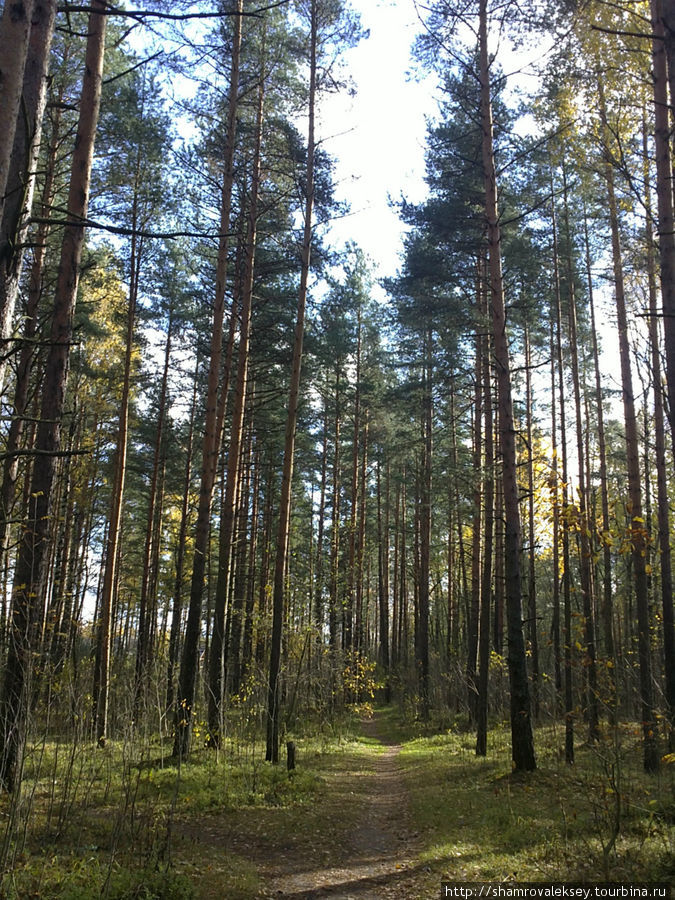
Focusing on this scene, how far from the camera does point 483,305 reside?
1386 centimetres

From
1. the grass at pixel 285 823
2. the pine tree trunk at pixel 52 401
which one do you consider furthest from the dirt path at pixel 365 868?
the pine tree trunk at pixel 52 401

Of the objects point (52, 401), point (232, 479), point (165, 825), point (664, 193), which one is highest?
point (664, 193)

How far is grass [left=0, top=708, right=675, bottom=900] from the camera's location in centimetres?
454

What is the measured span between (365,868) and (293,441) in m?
7.41

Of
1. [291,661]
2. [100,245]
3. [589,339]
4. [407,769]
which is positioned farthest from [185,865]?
[589,339]

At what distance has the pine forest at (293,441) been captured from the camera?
5039 millimetres

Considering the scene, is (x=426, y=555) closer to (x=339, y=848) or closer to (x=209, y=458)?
(x=209, y=458)

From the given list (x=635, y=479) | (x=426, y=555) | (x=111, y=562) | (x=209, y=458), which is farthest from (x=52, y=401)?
(x=426, y=555)

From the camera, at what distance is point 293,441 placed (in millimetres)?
11648

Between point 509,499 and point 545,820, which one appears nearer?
point 545,820

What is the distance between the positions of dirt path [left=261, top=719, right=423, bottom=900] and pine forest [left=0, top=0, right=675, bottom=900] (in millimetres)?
56

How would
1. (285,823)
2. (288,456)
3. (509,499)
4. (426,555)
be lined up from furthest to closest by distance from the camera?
(426,555)
(288,456)
(509,499)
(285,823)

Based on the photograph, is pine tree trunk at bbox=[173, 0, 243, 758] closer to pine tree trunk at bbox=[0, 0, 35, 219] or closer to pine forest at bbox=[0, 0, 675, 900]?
pine forest at bbox=[0, 0, 675, 900]

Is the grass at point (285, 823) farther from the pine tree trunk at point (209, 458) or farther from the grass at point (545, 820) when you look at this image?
the pine tree trunk at point (209, 458)
